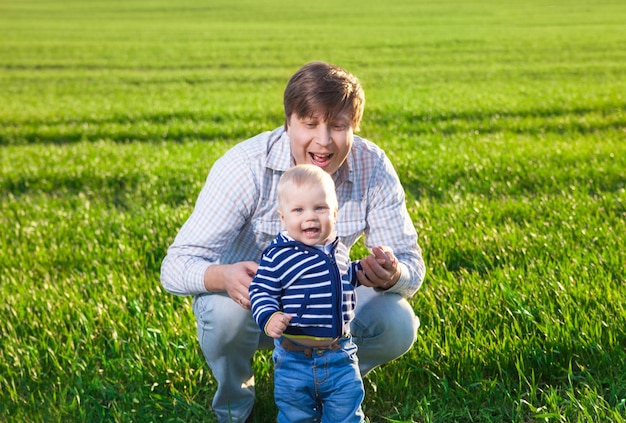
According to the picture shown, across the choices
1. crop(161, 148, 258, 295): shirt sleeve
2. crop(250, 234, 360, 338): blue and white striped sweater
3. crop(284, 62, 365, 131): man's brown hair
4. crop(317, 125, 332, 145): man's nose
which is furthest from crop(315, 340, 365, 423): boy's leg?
crop(284, 62, 365, 131): man's brown hair

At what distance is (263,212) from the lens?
12.2ft

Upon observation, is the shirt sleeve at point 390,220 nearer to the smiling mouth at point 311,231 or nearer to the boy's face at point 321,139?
the boy's face at point 321,139

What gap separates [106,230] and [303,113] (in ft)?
12.6

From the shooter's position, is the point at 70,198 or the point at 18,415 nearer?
the point at 18,415

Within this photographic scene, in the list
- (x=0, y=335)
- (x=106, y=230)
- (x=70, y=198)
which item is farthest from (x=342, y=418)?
(x=70, y=198)

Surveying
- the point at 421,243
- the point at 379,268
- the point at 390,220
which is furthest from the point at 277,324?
the point at 421,243

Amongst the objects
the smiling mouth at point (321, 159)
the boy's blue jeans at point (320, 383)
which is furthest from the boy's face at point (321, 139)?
the boy's blue jeans at point (320, 383)

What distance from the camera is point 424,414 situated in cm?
358

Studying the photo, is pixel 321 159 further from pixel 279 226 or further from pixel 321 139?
pixel 279 226

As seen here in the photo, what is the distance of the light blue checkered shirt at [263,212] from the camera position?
360 centimetres

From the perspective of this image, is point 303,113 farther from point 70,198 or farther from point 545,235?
point 70,198

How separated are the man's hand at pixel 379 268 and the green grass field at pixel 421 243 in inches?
28.9

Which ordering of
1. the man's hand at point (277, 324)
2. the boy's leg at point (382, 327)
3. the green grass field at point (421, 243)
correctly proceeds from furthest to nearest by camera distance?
the green grass field at point (421, 243) → the boy's leg at point (382, 327) → the man's hand at point (277, 324)

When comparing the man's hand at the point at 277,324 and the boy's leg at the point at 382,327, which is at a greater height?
the man's hand at the point at 277,324
